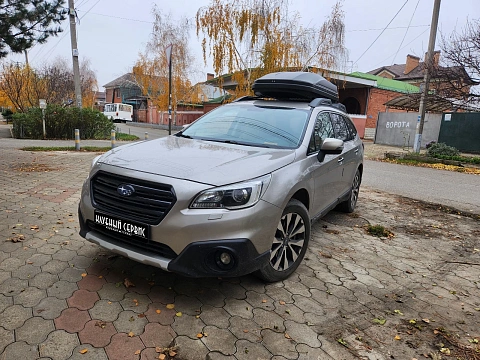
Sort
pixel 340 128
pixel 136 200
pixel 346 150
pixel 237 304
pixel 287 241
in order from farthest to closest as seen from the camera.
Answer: pixel 340 128 → pixel 346 150 → pixel 287 241 → pixel 237 304 → pixel 136 200

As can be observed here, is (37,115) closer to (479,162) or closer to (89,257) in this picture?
(89,257)

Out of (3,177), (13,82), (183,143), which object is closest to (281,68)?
(3,177)

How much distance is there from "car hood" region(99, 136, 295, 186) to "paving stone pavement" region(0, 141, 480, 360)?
3.39 feet

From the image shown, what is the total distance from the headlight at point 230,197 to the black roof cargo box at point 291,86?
2.33 meters

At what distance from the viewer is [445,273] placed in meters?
3.58

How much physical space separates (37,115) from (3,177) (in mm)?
10655

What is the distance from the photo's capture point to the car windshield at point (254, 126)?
351 cm

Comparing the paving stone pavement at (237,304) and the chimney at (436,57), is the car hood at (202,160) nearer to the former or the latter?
the paving stone pavement at (237,304)

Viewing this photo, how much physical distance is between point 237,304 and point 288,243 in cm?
71

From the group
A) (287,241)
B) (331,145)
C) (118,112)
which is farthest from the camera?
(118,112)

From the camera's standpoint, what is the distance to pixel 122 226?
8.61 ft

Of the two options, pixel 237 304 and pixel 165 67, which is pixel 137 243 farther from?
pixel 165 67

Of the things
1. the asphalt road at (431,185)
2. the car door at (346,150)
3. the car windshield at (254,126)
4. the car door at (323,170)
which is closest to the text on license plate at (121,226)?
the car windshield at (254,126)

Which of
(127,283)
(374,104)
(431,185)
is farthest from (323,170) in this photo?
(374,104)
